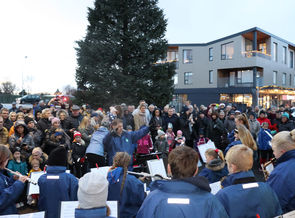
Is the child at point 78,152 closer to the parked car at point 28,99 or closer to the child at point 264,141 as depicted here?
the child at point 264,141

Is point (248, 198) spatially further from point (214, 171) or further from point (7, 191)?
point (7, 191)

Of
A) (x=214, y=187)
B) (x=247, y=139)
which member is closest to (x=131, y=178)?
(x=214, y=187)

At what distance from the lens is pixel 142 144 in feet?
26.7

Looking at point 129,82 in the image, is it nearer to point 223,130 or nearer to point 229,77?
point 223,130

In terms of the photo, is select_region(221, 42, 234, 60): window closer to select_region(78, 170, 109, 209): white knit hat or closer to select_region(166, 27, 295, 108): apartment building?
select_region(166, 27, 295, 108): apartment building

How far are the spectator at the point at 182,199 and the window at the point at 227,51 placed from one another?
33376 millimetres

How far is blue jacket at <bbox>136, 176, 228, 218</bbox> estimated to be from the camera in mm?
1846

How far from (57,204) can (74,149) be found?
11.0 feet

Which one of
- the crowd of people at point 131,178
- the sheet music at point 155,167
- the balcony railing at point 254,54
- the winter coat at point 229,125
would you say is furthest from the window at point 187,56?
the sheet music at point 155,167

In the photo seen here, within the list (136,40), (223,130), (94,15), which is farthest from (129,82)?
(223,130)

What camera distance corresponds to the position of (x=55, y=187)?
11.4 feet

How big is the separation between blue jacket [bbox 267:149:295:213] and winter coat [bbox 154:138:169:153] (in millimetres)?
5793

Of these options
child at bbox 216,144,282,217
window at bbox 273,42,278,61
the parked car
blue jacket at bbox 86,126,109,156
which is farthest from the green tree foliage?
window at bbox 273,42,278,61

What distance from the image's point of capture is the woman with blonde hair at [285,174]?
8.91 ft
